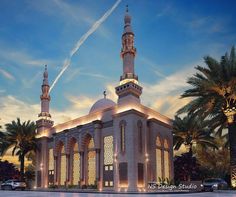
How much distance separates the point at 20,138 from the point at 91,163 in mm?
13596

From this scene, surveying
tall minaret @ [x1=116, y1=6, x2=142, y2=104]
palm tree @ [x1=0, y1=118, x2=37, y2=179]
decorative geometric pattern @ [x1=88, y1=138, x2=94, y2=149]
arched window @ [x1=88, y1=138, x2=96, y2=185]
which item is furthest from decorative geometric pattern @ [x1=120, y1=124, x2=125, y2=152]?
palm tree @ [x1=0, y1=118, x2=37, y2=179]

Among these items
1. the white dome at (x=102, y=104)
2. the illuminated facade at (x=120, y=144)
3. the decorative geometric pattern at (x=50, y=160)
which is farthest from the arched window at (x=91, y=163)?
the decorative geometric pattern at (x=50, y=160)

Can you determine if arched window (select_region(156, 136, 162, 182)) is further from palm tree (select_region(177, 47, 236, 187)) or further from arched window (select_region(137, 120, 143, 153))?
palm tree (select_region(177, 47, 236, 187))

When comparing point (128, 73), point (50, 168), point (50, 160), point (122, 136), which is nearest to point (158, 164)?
point (122, 136)

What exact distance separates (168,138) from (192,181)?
16.7ft

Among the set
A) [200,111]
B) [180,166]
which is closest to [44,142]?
[180,166]

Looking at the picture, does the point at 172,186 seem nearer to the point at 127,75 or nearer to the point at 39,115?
the point at 127,75

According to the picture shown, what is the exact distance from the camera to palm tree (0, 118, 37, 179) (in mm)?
40188

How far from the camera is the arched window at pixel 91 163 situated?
3151cm

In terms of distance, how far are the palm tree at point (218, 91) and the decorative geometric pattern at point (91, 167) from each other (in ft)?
43.3

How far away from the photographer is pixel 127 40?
3011 centimetres

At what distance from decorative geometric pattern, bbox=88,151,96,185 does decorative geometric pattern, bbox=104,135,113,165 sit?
8.66ft

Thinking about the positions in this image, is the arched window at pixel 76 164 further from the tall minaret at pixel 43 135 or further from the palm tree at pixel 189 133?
the palm tree at pixel 189 133

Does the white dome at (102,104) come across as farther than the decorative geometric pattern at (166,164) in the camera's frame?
Yes
